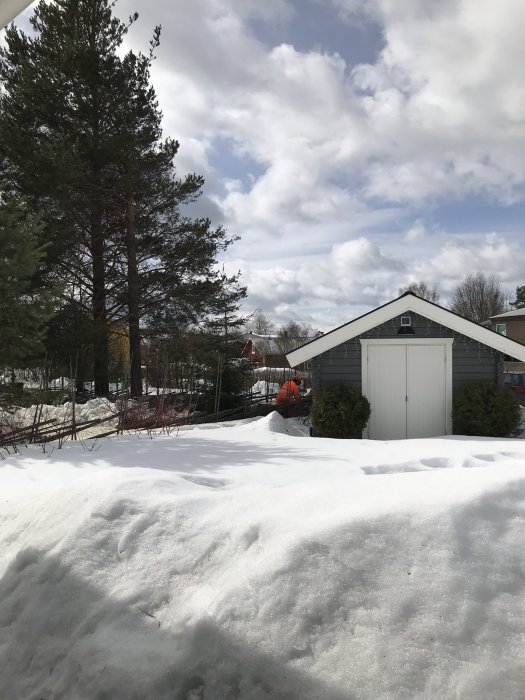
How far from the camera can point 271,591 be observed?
2.56 m

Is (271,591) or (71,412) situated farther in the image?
(71,412)

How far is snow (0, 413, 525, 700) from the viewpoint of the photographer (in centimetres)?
222

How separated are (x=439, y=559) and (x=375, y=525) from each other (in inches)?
14.9

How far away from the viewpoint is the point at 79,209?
58.5 feet

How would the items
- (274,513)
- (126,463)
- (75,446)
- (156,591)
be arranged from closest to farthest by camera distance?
(156,591) → (274,513) → (126,463) → (75,446)

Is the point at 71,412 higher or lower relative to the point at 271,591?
higher

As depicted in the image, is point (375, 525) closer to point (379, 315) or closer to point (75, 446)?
point (75, 446)

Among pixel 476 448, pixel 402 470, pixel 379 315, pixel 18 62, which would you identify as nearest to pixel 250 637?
pixel 402 470

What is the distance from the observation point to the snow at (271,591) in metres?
2.22

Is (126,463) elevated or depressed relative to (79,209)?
depressed

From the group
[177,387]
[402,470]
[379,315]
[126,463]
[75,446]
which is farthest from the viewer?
[177,387]

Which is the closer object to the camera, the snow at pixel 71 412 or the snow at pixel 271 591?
the snow at pixel 271 591

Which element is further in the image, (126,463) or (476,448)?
(476,448)

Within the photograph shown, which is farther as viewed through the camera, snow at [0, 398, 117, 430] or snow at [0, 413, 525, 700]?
snow at [0, 398, 117, 430]
